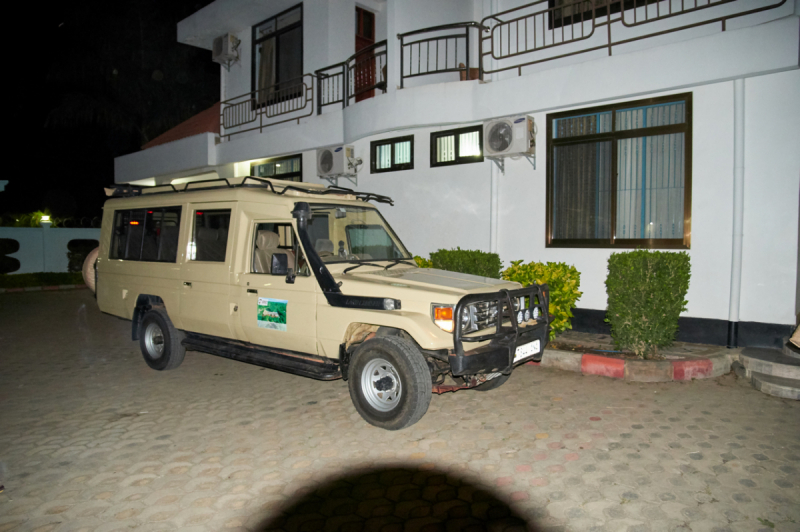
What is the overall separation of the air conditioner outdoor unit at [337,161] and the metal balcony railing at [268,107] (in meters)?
1.78

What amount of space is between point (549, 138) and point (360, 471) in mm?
7158

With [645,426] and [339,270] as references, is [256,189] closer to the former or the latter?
[339,270]

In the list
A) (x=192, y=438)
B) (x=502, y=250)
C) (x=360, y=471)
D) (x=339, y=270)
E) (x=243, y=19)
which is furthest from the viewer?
(x=243, y=19)

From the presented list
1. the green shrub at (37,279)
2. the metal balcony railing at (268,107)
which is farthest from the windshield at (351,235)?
the green shrub at (37,279)

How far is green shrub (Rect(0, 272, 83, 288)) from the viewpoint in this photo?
693 inches

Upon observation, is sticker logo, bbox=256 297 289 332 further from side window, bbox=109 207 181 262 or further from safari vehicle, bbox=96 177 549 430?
side window, bbox=109 207 181 262

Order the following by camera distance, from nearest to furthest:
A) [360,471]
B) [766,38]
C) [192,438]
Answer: [360,471]
[192,438]
[766,38]

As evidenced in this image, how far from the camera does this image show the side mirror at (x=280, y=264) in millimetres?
5301

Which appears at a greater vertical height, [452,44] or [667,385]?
[452,44]

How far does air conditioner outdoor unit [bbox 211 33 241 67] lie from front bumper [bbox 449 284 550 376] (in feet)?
47.1

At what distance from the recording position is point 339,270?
553 centimetres

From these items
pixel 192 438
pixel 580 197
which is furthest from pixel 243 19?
pixel 192 438

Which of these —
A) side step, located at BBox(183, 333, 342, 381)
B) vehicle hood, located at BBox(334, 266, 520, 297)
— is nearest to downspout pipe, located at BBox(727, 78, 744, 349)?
vehicle hood, located at BBox(334, 266, 520, 297)

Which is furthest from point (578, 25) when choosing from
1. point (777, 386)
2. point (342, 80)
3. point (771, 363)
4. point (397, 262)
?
point (777, 386)
